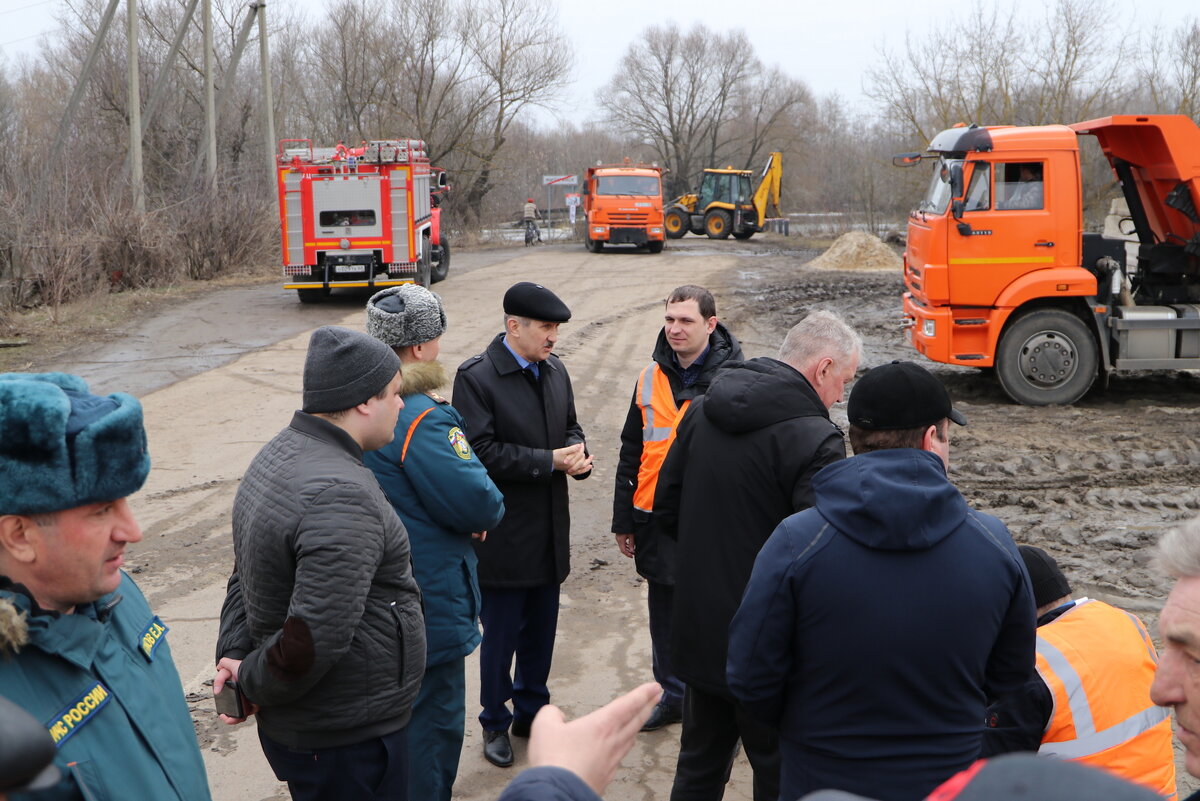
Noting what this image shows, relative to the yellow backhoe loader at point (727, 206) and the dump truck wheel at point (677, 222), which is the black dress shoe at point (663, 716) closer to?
the yellow backhoe loader at point (727, 206)

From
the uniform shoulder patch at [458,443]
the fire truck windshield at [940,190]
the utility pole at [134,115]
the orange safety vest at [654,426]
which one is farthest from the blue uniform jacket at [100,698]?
the utility pole at [134,115]

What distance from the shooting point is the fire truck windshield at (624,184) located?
29484 millimetres

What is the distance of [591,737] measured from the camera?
1.51 meters

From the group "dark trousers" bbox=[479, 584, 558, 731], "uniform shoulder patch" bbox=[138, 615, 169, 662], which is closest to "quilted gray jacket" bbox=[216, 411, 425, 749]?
"uniform shoulder patch" bbox=[138, 615, 169, 662]

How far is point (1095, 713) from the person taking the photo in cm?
261

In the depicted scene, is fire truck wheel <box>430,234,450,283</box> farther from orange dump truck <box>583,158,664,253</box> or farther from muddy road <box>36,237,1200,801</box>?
orange dump truck <box>583,158,664,253</box>

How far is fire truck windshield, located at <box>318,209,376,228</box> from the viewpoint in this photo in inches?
698

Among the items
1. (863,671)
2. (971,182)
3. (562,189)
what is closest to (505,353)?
(863,671)

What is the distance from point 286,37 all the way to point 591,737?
4349cm

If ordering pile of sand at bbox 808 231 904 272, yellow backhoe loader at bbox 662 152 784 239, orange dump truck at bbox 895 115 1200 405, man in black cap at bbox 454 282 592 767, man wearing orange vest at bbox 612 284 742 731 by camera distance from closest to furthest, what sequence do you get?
man in black cap at bbox 454 282 592 767
man wearing orange vest at bbox 612 284 742 731
orange dump truck at bbox 895 115 1200 405
pile of sand at bbox 808 231 904 272
yellow backhoe loader at bbox 662 152 784 239

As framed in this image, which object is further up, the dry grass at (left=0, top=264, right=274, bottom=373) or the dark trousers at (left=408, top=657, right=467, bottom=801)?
the dry grass at (left=0, top=264, right=274, bottom=373)

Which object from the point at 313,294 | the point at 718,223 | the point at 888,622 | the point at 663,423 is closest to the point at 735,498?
the point at 888,622

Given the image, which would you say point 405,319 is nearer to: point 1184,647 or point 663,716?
point 663,716

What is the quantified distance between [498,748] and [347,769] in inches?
60.1
